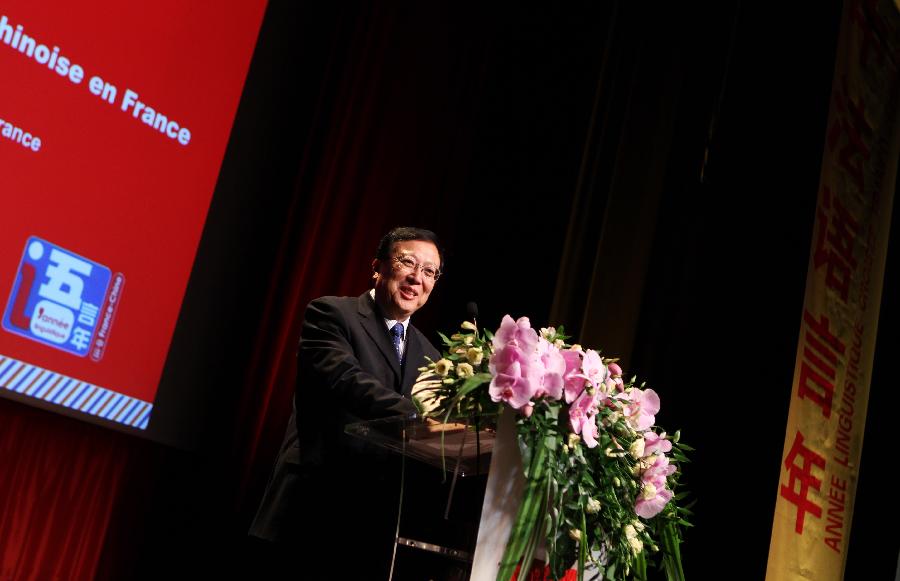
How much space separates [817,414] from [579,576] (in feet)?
7.98

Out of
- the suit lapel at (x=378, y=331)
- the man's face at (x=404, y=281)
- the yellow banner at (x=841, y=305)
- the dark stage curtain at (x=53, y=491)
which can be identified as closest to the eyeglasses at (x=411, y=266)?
the man's face at (x=404, y=281)

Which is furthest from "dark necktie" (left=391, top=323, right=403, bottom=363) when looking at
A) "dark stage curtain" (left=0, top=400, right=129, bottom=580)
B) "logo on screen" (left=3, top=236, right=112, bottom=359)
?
"dark stage curtain" (left=0, top=400, right=129, bottom=580)

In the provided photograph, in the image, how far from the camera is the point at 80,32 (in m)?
3.07

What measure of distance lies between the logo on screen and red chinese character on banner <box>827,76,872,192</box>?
283 centimetres

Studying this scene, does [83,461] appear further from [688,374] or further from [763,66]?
[763,66]

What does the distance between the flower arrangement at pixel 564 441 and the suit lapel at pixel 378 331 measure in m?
0.71

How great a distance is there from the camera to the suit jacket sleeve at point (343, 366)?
2.07 metres

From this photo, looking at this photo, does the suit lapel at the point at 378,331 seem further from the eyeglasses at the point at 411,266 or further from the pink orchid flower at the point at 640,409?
the pink orchid flower at the point at 640,409

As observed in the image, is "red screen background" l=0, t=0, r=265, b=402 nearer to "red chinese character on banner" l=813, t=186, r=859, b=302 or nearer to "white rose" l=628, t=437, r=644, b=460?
"white rose" l=628, t=437, r=644, b=460

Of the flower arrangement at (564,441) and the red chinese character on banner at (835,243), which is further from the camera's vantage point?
the red chinese character on banner at (835,243)

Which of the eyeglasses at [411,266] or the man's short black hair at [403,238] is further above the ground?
the man's short black hair at [403,238]

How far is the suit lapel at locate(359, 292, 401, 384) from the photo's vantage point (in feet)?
8.10

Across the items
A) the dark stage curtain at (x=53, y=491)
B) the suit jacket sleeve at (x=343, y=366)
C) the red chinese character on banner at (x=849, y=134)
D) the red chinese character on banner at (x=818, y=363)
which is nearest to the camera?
the suit jacket sleeve at (x=343, y=366)

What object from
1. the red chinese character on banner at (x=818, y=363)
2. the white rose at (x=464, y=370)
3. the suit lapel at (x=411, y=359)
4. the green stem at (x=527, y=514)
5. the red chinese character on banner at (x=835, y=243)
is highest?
the red chinese character on banner at (x=835, y=243)
